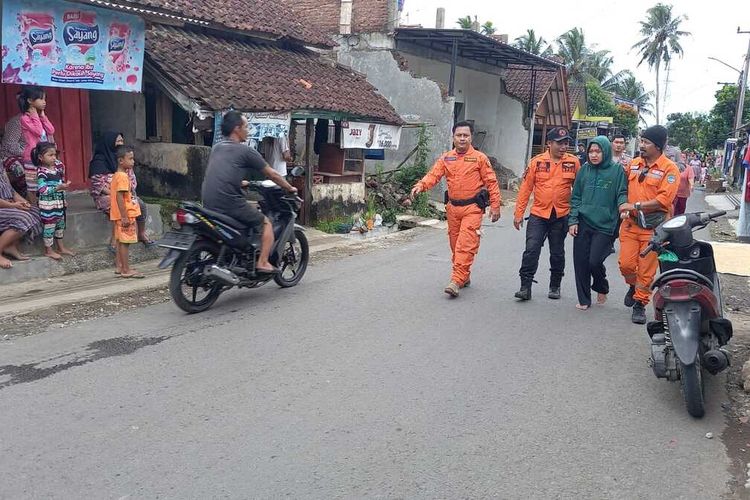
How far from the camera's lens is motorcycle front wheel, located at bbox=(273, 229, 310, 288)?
22.7 ft

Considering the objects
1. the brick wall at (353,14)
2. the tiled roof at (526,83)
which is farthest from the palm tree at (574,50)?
the brick wall at (353,14)

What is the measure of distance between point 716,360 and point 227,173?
432 centimetres

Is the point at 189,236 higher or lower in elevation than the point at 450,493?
higher

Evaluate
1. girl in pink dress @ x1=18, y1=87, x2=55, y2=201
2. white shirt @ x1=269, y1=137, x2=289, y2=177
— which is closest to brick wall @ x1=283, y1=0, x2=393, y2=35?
white shirt @ x1=269, y1=137, x2=289, y2=177

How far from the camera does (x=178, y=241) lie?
18.7 ft

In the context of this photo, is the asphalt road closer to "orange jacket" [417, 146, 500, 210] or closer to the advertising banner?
"orange jacket" [417, 146, 500, 210]

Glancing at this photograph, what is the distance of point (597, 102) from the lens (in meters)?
45.2

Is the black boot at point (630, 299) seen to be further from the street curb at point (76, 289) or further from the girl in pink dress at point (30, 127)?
the girl in pink dress at point (30, 127)

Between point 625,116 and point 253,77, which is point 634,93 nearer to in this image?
point 625,116

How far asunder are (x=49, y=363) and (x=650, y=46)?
58.6 m

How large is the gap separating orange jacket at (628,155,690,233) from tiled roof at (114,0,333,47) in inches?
244

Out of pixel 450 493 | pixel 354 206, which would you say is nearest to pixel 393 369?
pixel 450 493

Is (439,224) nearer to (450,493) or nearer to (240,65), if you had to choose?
(240,65)

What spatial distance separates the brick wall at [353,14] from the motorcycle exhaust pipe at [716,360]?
14.5m
